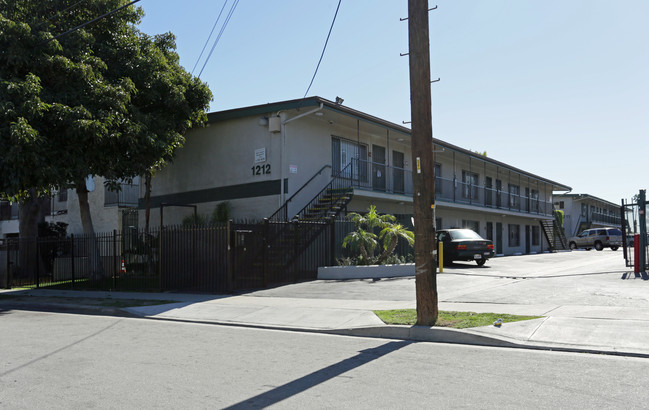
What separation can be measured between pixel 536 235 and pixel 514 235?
5.43m

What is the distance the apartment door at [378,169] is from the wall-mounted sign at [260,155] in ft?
17.3

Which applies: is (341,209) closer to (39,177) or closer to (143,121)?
(143,121)

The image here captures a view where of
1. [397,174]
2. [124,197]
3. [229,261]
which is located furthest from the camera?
[124,197]

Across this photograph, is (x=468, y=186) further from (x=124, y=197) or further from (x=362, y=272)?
(x=124, y=197)

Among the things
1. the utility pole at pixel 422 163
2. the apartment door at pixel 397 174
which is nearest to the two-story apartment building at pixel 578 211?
the apartment door at pixel 397 174

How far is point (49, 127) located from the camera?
587 inches

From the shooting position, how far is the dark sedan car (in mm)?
20906

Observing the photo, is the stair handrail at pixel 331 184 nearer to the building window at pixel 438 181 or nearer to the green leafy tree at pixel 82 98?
the green leafy tree at pixel 82 98

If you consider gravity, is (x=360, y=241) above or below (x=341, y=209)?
below

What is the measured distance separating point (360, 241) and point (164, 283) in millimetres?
6130

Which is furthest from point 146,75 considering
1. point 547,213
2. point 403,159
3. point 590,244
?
point 590,244

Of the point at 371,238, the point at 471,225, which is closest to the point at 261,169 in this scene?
the point at 371,238

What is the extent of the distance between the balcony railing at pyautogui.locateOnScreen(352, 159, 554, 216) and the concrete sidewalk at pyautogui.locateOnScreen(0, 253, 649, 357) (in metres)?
6.55

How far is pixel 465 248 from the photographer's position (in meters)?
20.9
